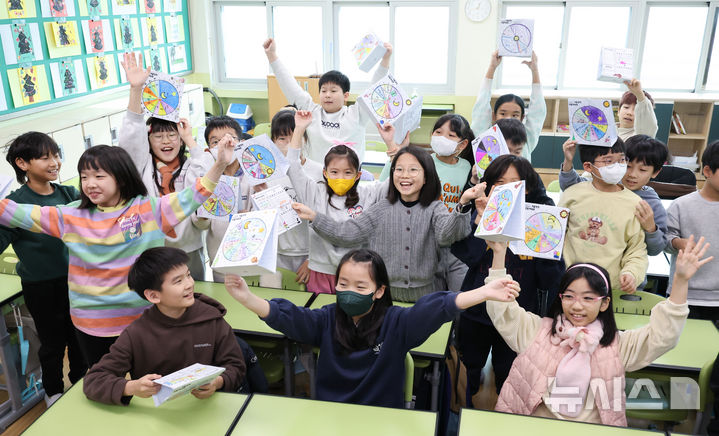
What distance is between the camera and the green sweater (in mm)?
2422

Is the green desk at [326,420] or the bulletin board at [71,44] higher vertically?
the bulletin board at [71,44]

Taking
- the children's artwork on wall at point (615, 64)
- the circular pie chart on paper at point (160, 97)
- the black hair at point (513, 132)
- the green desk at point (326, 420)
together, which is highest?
the children's artwork on wall at point (615, 64)

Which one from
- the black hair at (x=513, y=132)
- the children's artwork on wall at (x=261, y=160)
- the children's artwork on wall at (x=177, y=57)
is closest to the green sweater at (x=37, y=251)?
the children's artwork on wall at (x=261, y=160)

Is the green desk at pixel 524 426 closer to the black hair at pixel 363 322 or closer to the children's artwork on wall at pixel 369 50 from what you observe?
the black hair at pixel 363 322

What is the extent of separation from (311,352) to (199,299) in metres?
0.57

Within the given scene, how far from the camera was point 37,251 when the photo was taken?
244 centimetres

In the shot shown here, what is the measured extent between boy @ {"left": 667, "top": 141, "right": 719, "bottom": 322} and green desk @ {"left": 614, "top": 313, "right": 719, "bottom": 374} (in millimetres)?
235

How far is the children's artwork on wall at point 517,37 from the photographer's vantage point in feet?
11.2

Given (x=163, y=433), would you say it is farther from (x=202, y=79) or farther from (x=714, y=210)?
(x=202, y=79)

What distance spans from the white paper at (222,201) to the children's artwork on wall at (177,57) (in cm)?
488

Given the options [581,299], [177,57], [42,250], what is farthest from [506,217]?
[177,57]

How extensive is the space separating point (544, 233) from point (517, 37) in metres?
1.67

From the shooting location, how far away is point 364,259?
6.18 ft

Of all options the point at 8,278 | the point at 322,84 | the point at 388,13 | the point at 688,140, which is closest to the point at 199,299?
the point at 8,278
